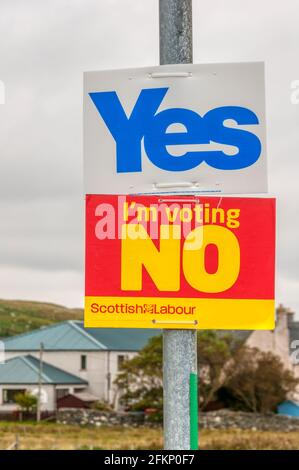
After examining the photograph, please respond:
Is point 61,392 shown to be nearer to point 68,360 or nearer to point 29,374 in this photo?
point 29,374

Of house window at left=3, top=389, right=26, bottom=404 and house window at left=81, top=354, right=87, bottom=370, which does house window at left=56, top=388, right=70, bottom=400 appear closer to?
house window at left=3, top=389, right=26, bottom=404

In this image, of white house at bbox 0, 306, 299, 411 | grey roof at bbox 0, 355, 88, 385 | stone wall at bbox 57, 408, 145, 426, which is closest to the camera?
stone wall at bbox 57, 408, 145, 426

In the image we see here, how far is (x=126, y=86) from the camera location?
5047 mm

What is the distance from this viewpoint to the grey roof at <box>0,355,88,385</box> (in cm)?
7825

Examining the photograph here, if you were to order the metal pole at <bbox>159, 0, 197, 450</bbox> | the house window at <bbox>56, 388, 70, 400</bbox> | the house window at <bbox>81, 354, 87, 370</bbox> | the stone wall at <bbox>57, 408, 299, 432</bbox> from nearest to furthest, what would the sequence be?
1. the metal pole at <bbox>159, 0, 197, 450</bbox>
2. the stone wall at <bbox>57, 408, 299, 432</bbox>
3. the house window at <bbox>56, 388, 70, 400</bbox>
4. the house window at <bbox>81, 354, 87, 370</bbox>

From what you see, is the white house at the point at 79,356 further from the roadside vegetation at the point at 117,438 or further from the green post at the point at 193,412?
the green post at the point at 193,412

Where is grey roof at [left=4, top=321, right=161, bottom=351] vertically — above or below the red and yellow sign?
below

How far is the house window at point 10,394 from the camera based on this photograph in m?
75.9

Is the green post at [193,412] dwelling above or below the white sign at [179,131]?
below

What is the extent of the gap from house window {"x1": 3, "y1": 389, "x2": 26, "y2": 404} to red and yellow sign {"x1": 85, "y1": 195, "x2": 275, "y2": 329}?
237ft

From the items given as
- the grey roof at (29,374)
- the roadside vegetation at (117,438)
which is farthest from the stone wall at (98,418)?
the grey roof at (29,374)

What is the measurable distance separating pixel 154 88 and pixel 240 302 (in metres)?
1.23

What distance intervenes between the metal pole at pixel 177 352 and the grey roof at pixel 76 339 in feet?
262

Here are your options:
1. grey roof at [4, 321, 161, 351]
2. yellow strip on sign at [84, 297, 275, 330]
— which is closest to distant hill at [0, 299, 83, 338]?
grey roof at [4, 321, 161, 351]
